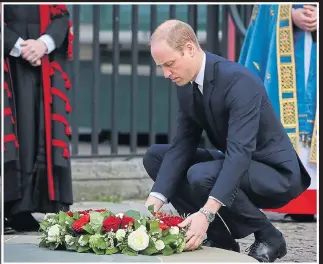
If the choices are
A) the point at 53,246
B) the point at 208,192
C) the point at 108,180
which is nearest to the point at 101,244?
the point at 53,246

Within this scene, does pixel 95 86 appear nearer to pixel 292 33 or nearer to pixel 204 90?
pixel 292 33

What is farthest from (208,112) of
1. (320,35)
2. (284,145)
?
(320,35)

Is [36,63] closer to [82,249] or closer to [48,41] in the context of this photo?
[48,41]

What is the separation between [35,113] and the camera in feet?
19.6

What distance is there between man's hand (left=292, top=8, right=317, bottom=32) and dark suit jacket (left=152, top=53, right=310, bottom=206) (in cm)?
180

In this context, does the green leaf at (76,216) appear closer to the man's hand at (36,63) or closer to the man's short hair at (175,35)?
the man's short hair at (175,35)

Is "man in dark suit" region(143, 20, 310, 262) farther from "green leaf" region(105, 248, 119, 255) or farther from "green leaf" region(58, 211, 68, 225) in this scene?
"green leaf" region(58, 211, 68, 225)

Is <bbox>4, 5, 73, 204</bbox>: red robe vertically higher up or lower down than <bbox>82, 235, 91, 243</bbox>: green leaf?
higher up

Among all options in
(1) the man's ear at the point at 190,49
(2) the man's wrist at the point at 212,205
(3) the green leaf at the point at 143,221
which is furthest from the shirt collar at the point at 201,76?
(3) the green leaf at the point at 143,221

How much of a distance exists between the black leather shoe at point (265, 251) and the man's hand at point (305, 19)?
1.99m

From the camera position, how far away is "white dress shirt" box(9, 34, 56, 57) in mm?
5789

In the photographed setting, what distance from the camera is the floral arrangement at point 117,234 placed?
13.9 feet

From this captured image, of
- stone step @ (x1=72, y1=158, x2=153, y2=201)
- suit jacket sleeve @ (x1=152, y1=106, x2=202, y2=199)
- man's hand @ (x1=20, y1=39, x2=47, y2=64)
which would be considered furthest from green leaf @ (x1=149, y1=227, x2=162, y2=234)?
stone step @ (x1=72, y1=158, x2=153, y2=201)

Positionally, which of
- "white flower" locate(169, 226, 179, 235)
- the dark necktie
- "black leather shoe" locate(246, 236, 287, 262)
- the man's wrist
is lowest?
"black leather shoe" locate(246, 236, 287, 262)
